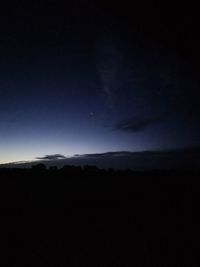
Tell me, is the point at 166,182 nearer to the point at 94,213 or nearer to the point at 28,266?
the point at 94,213

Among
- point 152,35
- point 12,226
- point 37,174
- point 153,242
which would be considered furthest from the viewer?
point 37,174

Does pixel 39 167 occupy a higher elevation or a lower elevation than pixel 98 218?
higher

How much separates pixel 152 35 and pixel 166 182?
3849 mm

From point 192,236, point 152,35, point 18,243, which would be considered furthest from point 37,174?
point 152,35

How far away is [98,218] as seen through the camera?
4395mm

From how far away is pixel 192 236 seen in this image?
12.7 feet

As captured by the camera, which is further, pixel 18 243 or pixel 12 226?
pixel 12 226

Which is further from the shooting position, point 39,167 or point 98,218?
point 39,167

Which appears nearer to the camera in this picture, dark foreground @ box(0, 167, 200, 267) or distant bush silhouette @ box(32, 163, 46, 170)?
dark foreground @ box(0, 167, 200, 267)

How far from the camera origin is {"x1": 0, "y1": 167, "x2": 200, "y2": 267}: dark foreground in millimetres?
3508

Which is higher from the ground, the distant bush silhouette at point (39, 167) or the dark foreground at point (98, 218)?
the distant bush silhouette at point (39, 167)

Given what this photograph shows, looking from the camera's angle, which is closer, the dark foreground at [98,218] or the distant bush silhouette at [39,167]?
the dark foreground at [98,218]

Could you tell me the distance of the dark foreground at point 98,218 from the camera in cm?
351

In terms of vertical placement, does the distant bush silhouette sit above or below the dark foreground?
above
